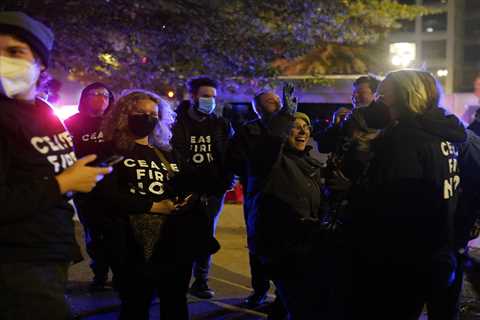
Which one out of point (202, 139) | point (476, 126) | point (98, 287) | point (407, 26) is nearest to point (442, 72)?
point (407, 26)

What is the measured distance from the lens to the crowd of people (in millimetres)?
2320

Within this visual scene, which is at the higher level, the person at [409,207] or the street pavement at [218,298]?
the person at [409,207]

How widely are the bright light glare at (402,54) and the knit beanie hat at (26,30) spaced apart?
13.8 meters

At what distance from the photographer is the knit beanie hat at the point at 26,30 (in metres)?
2.34

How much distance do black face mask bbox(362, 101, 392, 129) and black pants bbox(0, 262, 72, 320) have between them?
1.91 meters

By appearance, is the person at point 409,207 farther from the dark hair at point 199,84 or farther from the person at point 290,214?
the dark hair at point 199,84

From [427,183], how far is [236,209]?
6.26 m

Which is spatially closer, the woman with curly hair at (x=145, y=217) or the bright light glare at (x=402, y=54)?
the woman with curly hair at (x=145, y=217)

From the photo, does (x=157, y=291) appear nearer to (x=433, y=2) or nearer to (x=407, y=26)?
(x=433, y=2)

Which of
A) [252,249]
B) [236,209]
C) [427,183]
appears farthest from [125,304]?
[236,209]

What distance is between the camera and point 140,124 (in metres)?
3.74

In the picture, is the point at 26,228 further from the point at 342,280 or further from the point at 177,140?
the point at 177,140

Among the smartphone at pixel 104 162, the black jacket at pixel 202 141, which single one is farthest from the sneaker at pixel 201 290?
the smartphone at pixel 104 162

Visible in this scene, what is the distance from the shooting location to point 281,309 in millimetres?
4500
